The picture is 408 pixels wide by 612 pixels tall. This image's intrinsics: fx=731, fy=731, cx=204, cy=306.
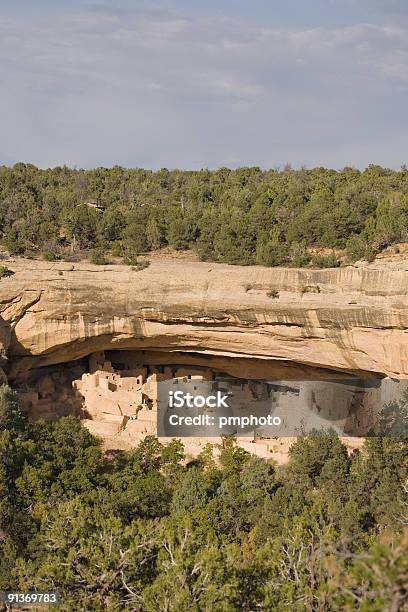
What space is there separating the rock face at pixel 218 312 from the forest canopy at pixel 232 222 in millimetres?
1082

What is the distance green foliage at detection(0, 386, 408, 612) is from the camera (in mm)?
9406

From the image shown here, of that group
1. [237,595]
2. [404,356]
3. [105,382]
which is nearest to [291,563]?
[237,595]

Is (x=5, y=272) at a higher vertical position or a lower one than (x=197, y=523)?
higher

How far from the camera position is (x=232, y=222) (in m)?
19.4

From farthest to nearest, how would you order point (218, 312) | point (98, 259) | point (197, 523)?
point (98, 259) < point (218, 312) < point (197, 523)

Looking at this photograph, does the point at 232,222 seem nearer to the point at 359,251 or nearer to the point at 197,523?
the point at 359,251

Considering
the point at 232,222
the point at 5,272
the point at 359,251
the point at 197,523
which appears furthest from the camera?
the point at 232,222

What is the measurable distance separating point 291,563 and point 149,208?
1327 cm

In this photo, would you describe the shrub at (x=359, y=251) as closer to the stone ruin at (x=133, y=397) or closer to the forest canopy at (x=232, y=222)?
the forest canopy at (x=232, y=222)

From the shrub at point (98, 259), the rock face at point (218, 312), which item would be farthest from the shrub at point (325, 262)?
the shrub at point (98, 259)

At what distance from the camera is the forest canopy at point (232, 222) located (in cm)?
1809

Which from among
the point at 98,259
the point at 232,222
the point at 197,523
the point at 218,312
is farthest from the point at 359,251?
the point at 197,523

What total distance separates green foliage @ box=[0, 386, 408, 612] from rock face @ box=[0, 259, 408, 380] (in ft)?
6.69

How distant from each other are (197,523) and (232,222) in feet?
29.0
